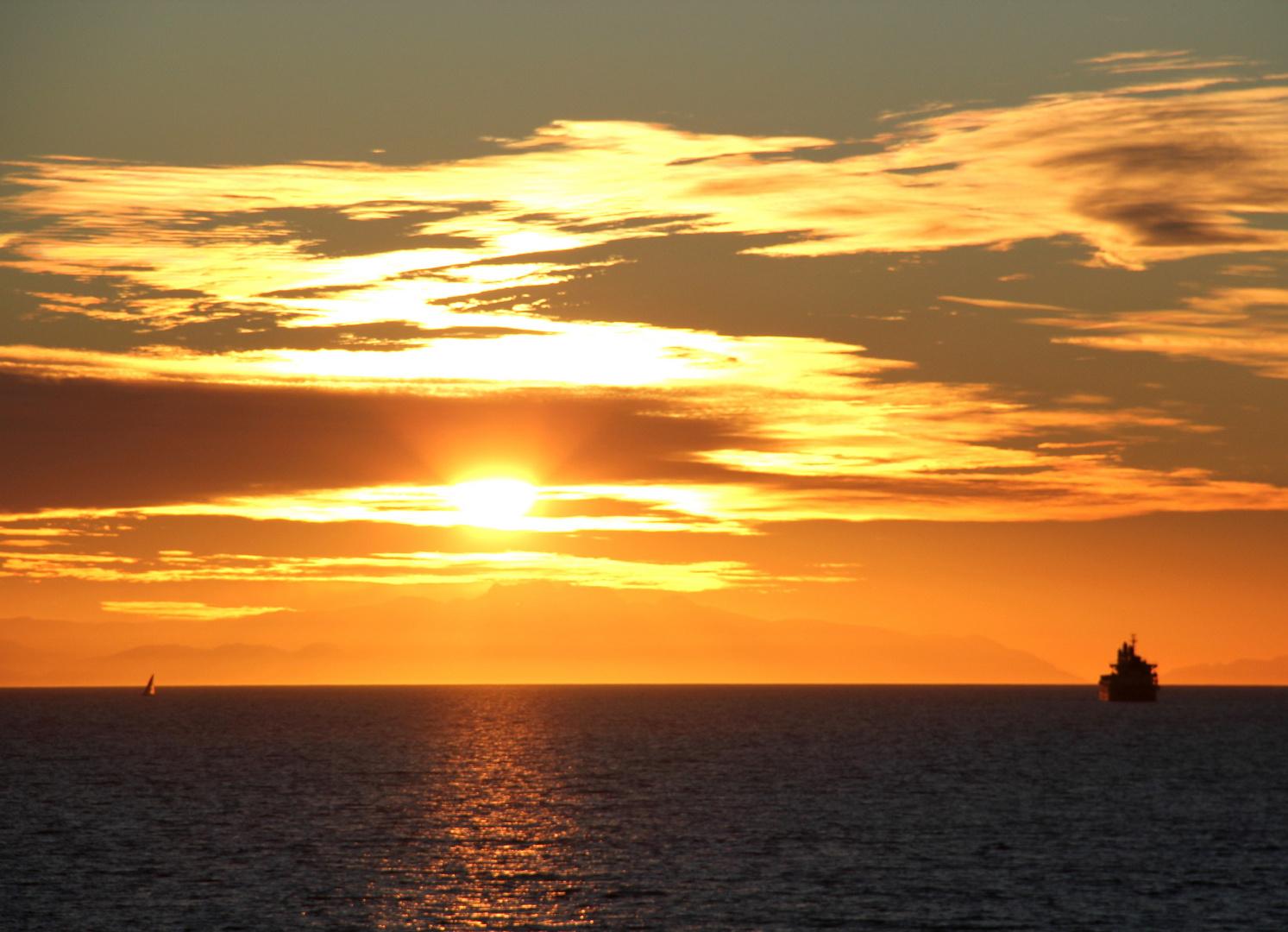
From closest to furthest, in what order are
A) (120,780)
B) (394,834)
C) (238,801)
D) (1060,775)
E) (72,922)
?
(72,922)
(394,834)
(238,801)
(120,780)
(1060,775)

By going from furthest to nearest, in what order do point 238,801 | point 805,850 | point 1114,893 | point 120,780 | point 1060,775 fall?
point 1060,775, point 120,780, point 238,801, point 805,850, point 1114,893

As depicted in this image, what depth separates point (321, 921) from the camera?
56.8 meters

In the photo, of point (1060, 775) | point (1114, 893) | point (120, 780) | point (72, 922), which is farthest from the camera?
point (1060, 775)

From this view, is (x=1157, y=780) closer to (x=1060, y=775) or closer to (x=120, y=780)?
(x=1060, y=775)

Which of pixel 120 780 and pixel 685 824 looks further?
pixel 120 780

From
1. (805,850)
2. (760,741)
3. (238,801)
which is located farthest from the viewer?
(760,741)

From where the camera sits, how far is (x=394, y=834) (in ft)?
276

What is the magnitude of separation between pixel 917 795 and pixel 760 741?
82354mm

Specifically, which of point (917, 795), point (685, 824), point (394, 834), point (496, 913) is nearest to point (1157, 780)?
point (917, 795)

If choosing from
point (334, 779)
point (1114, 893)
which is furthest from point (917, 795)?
point (334, 779)

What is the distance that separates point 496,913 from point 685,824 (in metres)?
32.1

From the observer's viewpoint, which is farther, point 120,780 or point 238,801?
point 120,780

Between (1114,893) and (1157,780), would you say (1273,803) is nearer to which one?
(1157,780)

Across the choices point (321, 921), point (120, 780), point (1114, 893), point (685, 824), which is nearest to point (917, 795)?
point (685, 824)
